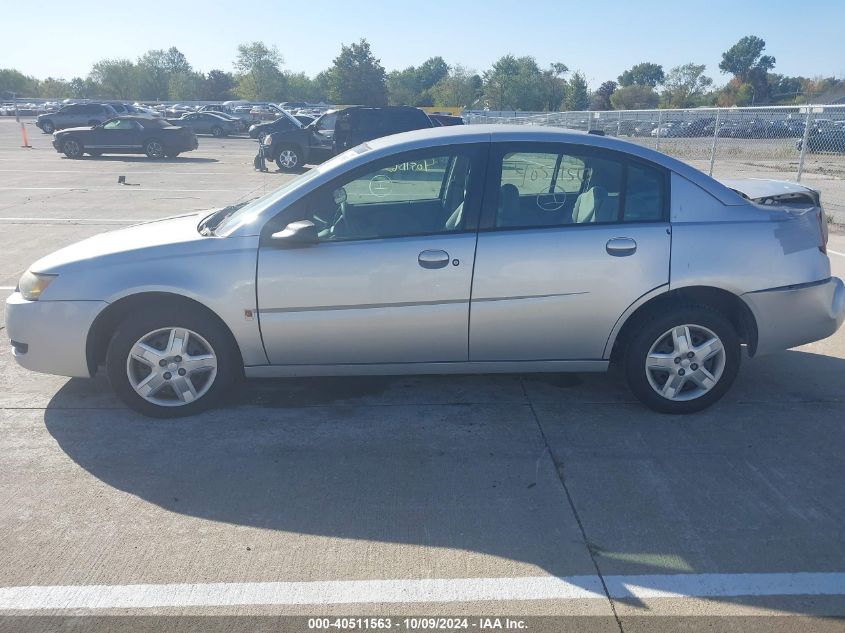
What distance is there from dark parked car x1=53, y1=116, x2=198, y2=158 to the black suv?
613cm

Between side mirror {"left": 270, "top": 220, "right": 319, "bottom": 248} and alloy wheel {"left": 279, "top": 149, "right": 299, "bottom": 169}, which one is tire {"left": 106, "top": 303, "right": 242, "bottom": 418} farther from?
alloy wheel {"left": 279, "top": 149, "right": 299, "bottom": 169}

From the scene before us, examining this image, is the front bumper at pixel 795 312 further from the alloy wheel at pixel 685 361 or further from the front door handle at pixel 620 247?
the front door handle at pixel 620 247

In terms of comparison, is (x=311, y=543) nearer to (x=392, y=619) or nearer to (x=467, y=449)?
(x=392, y=619)

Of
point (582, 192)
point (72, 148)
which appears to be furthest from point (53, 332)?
point (72, 148)

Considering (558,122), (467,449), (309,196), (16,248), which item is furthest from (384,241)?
(558,122)

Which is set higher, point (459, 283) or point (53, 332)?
point (459, 283)

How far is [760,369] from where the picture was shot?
207 inches

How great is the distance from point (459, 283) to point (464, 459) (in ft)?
3.37

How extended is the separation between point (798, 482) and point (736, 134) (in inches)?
527

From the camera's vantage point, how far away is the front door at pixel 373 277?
13.7 feet

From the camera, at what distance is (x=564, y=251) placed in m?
4.21

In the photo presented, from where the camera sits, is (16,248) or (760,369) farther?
(16,248)

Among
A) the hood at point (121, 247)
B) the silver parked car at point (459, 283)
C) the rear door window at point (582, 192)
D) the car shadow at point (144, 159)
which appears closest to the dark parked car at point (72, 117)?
the car shadow at point (144, 159)

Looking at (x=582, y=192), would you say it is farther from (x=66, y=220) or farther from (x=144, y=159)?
(x=144, y=159)
